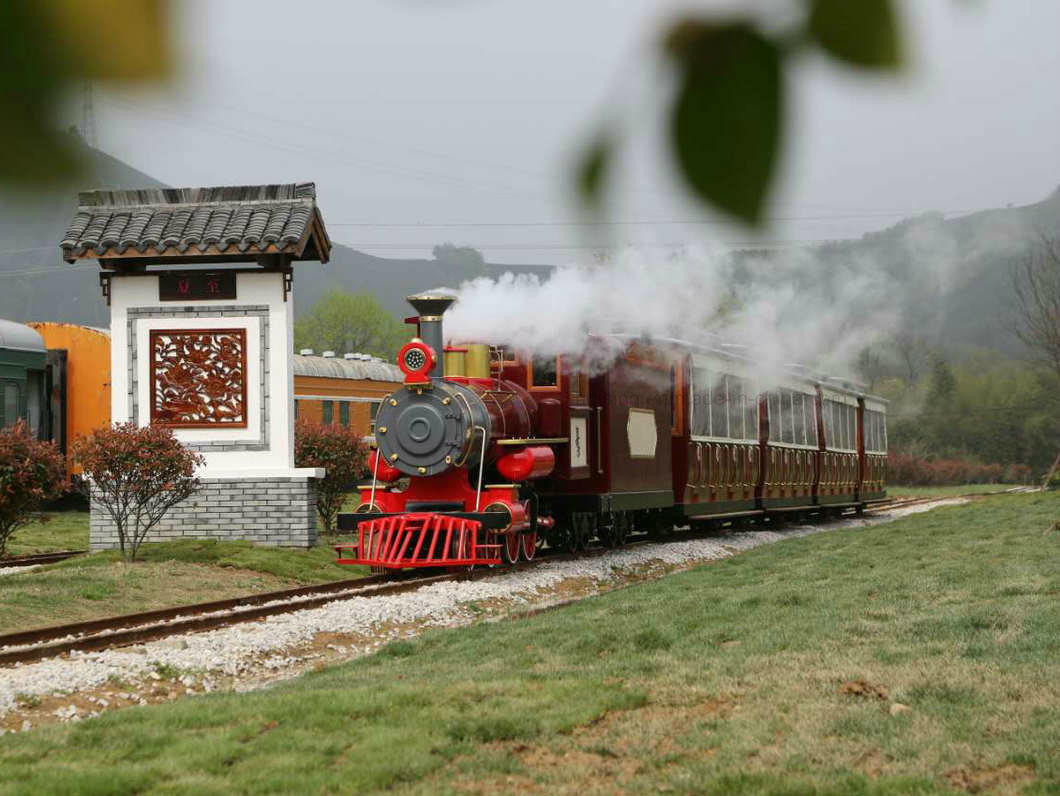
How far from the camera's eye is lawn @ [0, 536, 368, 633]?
438 inches

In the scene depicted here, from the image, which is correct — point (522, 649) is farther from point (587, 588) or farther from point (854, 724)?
point (587, 588)

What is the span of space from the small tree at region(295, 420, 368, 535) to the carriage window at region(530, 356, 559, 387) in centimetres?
450

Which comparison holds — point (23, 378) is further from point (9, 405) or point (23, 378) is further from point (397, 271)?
point (397, 271)

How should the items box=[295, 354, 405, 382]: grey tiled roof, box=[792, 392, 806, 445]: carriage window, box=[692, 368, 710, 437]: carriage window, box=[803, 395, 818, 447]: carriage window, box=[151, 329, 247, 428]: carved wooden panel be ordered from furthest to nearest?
box=[295, 354, 405, 382]: grey tiled roof
box=[803, 395, 818, 447]: carriage window
box=[792, 392, 806, 445]: carriage window
box=[692, 368, 710, 437]: carriage window
box=[151, 329, 247, 428]: carved wooden panel

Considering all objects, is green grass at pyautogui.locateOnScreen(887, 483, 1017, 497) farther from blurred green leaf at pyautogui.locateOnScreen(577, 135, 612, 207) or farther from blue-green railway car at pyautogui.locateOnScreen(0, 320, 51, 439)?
blurred green leaf at pyautogui.locateOnScreen(577, 135, 612, 207)

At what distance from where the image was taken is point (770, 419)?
22125 mm

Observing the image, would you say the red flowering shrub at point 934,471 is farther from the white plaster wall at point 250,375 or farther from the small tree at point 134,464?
the small tree at point 134,464

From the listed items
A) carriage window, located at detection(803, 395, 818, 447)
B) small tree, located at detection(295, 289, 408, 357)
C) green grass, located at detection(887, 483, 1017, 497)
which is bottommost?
green grass, located at detection(887, 483, 1017, 497)

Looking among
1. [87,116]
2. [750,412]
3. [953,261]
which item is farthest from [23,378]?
[87,116]

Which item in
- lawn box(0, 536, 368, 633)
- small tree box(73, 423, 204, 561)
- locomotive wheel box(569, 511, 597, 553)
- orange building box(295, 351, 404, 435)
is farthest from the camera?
orange building box(295, 351, 404, 435)

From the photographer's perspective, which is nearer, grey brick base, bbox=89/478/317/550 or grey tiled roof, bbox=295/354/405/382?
grey brick base, bbox=89/478/317/550

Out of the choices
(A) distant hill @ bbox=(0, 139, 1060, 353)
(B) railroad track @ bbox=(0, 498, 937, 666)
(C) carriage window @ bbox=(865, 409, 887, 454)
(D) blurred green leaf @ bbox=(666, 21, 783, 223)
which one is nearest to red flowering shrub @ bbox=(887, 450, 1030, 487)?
(C) carriage window @ bbox=(865, 409, 887, 454)

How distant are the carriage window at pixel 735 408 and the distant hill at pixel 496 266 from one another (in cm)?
1849

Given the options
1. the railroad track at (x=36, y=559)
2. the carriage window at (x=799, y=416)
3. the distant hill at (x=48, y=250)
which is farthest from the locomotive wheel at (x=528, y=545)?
the distant hill at (x=48, y=250)
